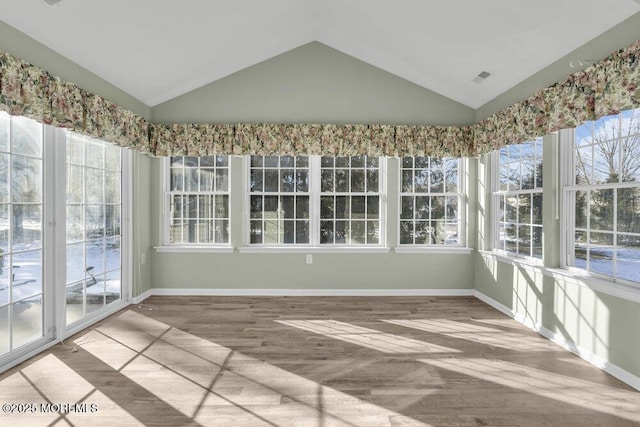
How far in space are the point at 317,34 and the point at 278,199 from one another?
2272mm

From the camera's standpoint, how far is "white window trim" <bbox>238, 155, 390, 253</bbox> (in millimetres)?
4996

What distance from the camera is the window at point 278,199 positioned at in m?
5.06

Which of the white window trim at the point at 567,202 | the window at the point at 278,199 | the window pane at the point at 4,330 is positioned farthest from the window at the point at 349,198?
the window pane at the point at 4,330

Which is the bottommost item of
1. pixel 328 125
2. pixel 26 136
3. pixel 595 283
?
pixel 595 283

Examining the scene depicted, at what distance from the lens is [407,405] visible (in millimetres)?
2354

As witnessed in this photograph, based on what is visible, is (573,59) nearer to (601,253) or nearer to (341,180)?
(601,253)

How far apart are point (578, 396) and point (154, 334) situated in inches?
142

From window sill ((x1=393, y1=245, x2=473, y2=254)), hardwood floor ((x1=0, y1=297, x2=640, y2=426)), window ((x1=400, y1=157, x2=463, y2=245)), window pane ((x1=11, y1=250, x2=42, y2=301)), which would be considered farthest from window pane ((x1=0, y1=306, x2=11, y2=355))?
window ((x1=400, y1=157, x2=463, y2=245))

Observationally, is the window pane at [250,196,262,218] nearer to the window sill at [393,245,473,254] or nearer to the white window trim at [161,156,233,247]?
the white window trim at [161,156,233,247]

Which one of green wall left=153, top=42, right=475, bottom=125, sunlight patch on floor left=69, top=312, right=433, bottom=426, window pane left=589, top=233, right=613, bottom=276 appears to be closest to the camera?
sunlight patch on floor left=69, top=312, right=433, bottom=426

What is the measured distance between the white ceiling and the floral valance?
34 centimetres

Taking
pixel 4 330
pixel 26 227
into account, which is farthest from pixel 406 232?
pixel 4 330

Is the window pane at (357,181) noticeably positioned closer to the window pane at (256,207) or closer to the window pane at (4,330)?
the window pane at (256,207)

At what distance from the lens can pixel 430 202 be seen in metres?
5.10
